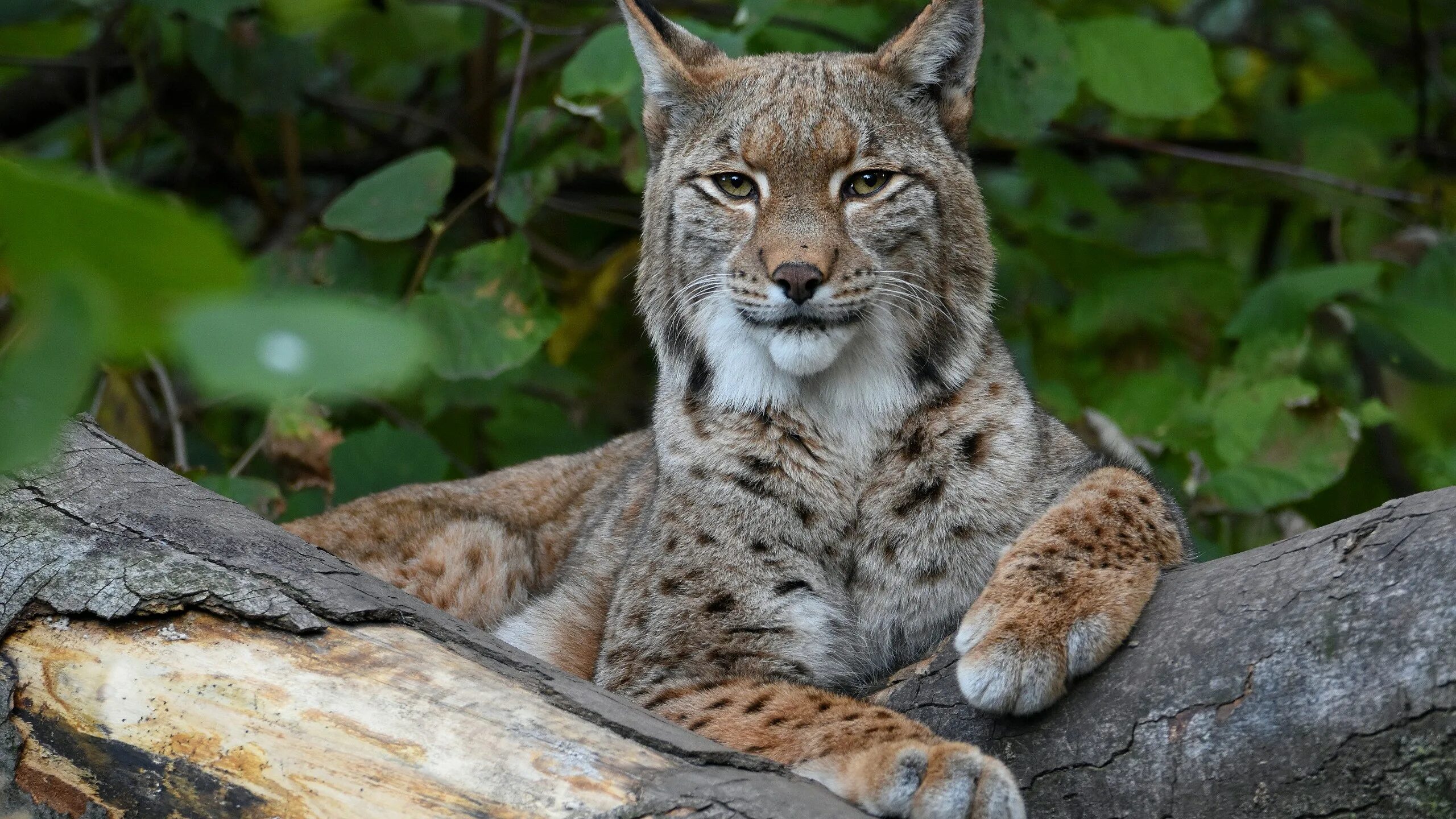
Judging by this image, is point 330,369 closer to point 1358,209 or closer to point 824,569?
point 824,569

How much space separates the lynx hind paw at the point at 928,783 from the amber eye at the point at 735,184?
1.75m

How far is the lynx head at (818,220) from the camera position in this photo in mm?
3711

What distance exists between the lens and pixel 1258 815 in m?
2.46

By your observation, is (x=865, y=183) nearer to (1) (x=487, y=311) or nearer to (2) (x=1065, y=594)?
(2) (x=1065, y=594)

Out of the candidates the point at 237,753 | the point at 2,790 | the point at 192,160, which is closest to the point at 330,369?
the point at 237,753

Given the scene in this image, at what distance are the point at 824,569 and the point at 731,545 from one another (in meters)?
0.27

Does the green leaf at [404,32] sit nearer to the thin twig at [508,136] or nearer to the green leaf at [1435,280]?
the thin twig at [508,136]

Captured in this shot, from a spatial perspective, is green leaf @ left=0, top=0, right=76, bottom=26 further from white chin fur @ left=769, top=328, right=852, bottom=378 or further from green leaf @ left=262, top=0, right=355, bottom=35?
white chin fur @ left=769, top=328, right=852, bottom=378

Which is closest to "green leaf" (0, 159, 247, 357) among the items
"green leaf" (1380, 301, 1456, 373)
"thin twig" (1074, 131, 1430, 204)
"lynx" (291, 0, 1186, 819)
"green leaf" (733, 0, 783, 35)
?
"lynx" (291, 0, 1186, 819)

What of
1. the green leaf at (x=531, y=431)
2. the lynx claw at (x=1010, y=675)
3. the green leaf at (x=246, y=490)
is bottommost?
the green leaf at (x=531, y=431)

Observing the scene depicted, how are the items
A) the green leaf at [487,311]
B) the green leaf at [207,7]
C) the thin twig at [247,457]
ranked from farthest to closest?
the thin twig at [247,457], the green leaf at [487,311], the green leaf at [207,7]

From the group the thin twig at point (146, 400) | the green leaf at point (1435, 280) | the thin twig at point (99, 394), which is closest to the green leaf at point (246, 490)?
the thin twig at point (99, 394)

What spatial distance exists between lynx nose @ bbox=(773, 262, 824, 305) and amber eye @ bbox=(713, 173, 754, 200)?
45 cm

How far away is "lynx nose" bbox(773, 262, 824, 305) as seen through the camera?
358 centimetres
